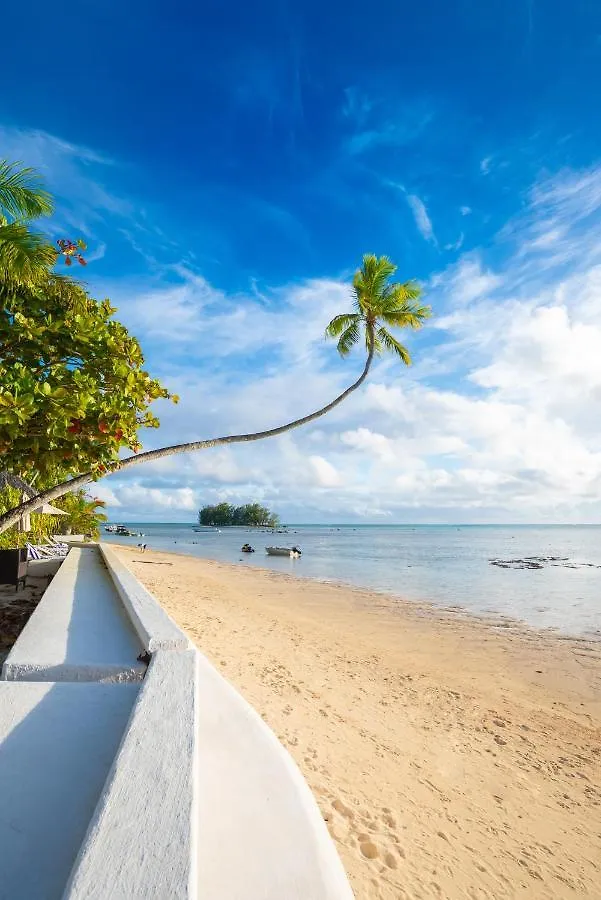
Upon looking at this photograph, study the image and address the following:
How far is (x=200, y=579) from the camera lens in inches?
848

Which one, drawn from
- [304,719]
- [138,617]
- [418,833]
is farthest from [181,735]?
[304,719]

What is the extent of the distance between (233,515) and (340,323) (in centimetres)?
14532

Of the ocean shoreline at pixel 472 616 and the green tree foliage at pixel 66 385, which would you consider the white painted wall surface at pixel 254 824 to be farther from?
the ocean shoreline at pixel 472 616

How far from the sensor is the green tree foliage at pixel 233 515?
14550cm

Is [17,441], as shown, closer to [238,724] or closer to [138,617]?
[138,617]

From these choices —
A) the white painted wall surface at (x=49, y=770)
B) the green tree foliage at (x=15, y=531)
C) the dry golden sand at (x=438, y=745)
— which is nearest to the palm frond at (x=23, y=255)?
the white painted wall surface at (x=49, y=770)

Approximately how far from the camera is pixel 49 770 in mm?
1904

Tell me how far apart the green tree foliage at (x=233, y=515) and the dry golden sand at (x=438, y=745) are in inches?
5322

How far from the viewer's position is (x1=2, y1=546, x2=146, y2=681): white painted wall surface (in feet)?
8.92

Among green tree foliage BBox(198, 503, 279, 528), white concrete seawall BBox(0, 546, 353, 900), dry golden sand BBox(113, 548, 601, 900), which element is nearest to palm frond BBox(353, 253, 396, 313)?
dry golden sand BBox(113, 548, 601, 900)

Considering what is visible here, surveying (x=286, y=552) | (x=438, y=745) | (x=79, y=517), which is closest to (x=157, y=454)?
(x=438, y=745)

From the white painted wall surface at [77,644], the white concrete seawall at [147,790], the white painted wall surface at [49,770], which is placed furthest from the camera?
the white painted wall surface at [77,644]

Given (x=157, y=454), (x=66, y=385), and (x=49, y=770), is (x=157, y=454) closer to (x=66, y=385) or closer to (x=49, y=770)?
(x=66, y=385)

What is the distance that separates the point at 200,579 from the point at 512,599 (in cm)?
1310
